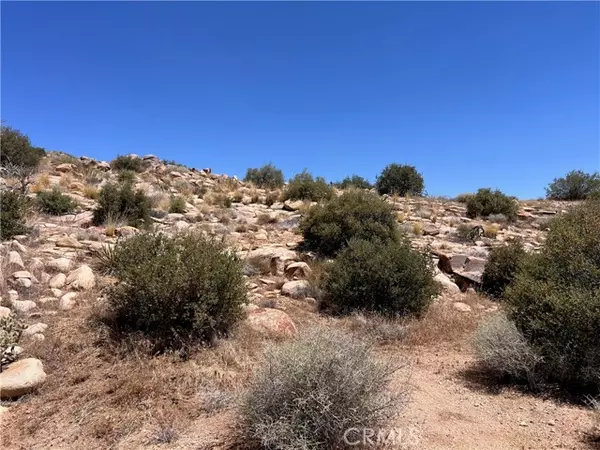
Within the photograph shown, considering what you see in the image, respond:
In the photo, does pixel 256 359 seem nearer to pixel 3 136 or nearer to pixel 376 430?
pixel 376 430

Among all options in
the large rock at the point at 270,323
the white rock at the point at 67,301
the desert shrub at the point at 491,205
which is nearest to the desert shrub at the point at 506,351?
the large rock at the point at 270,323

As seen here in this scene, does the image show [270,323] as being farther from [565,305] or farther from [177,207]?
[177,207]

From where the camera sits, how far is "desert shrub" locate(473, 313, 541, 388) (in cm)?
427

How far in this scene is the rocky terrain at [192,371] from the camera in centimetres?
328

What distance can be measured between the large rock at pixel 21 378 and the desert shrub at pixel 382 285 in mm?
4177

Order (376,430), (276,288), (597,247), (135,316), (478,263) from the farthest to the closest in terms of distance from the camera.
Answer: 1. (478,263)
2. (276,288)
3. (597,247)
4. (135,316)
5. (376,430)

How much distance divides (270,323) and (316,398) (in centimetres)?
238

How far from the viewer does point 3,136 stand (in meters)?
16.7

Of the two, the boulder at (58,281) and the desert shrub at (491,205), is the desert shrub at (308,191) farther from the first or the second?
the boulder at (58,281)

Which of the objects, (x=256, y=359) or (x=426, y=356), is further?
(x=426, y=356)

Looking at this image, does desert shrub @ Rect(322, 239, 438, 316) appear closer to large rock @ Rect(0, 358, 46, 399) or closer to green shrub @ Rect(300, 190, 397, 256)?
green shrub @ Rect(300, 190, 397, 256)

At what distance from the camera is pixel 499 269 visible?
8.64m

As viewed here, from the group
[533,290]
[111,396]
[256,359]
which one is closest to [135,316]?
[111,396]

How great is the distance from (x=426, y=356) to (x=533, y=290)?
58.9 inches
